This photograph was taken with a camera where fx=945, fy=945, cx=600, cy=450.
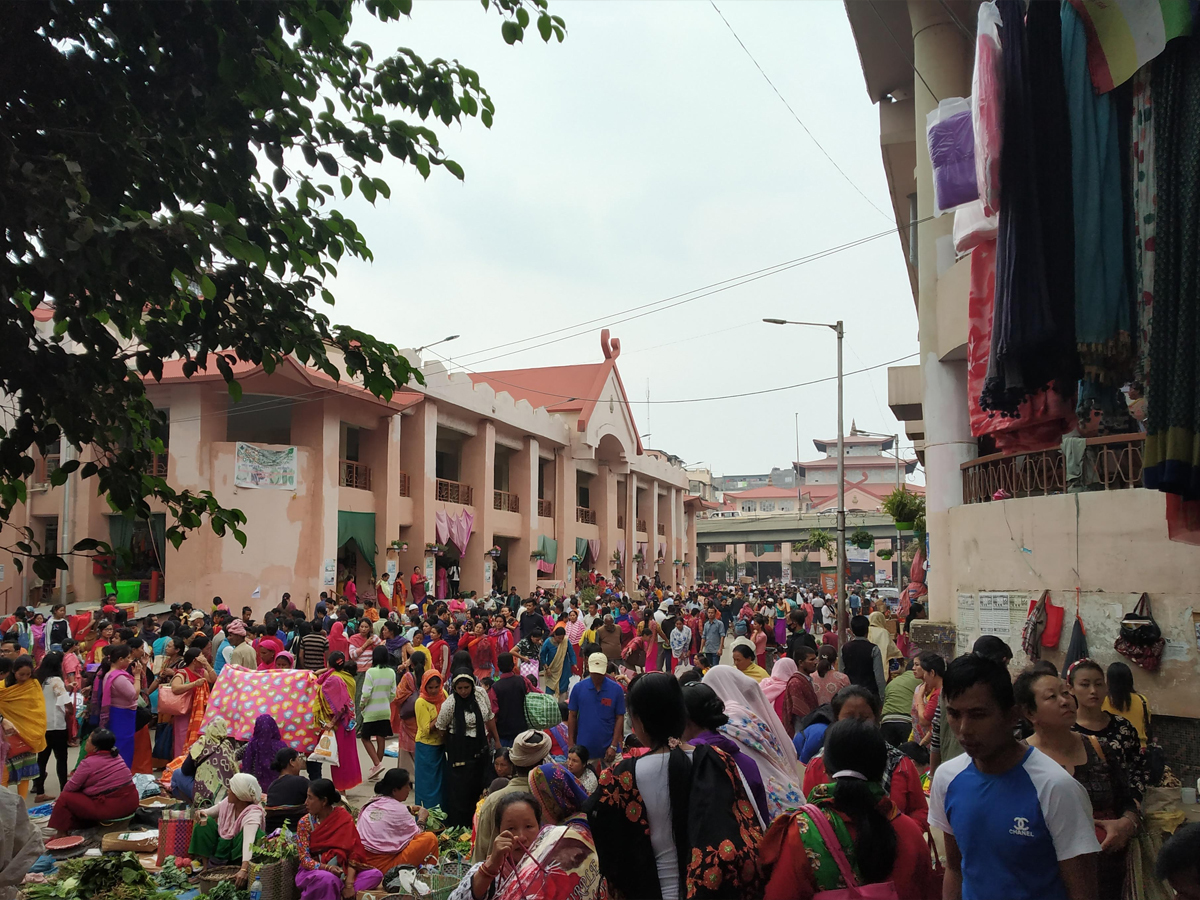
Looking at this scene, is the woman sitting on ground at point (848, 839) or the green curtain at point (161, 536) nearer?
the woman sitting on ground at point (848, 839)

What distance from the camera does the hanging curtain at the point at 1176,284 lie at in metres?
3.46

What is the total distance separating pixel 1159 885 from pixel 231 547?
20.0 meters

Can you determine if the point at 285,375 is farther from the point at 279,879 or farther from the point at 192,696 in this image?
the point at 279,879

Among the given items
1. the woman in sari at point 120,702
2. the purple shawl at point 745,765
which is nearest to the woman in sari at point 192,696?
the woman in sari at point 120,702

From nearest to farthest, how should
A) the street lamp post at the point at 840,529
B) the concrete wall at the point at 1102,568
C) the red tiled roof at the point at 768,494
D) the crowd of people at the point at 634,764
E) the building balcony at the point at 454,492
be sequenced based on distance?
the crowd of people at the point at 634,764 → the concrete wall at the point at 1102,568 → the street lamp post at the point at 840,529 → the building balcony at the point at 454,492 → the red tiled roof at the point at 768,494

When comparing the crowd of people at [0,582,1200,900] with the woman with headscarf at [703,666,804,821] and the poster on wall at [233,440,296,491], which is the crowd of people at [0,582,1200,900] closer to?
the woman with headscarf at [703,666,804,821]

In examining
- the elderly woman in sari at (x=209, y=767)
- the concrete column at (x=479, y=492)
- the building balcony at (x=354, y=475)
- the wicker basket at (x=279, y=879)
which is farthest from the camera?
the concrete column at (x=479, y=492)

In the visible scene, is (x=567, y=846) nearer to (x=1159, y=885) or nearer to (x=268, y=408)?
(x=1159, y=885)

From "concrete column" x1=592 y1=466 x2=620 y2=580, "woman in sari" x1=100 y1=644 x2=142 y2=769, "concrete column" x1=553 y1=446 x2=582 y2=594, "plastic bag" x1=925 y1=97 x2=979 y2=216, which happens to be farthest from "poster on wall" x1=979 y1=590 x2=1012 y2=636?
"concrete column" x1=592 y1=466 x2=620 y2=580

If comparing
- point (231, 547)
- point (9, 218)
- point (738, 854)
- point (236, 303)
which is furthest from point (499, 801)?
point (231, 547)

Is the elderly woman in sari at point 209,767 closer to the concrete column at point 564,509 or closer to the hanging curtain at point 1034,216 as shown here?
the hanging curtain at point 1034,216

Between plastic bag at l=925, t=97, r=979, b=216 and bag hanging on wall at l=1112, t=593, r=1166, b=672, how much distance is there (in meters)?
4.25

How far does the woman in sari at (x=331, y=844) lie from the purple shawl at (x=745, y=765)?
3535 mm

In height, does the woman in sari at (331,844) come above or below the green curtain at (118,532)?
below
